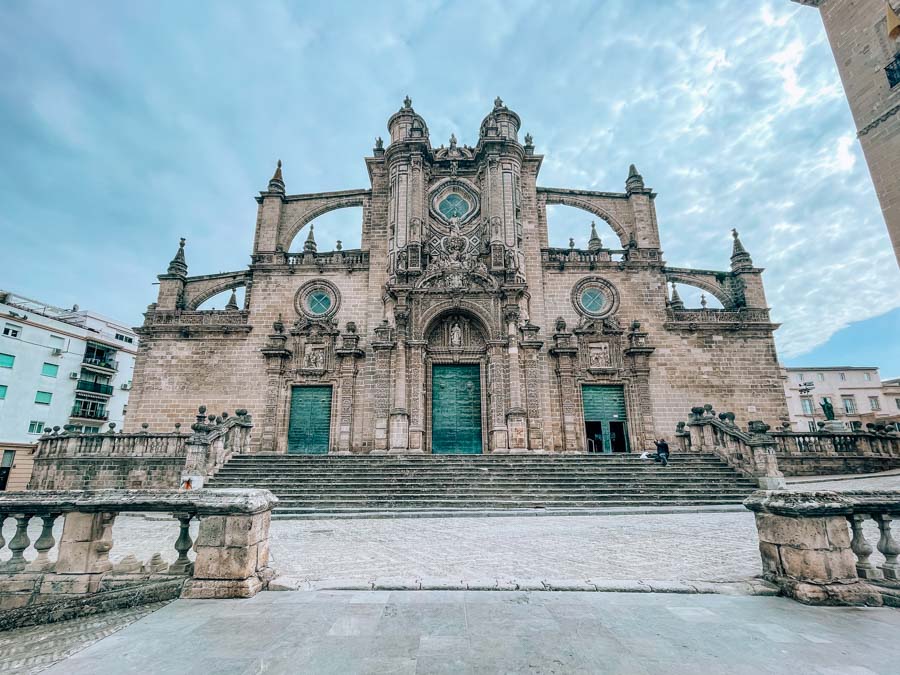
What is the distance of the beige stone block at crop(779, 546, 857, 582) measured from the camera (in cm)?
378

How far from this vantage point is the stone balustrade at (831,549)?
3.69 metres

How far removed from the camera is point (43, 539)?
3.90 metres

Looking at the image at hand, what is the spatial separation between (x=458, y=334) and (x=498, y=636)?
55.9 feet

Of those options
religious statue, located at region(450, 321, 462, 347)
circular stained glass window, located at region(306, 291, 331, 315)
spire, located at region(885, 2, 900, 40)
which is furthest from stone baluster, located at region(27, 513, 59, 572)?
circular stained glass window, located at region(306, 291, 331, 315)

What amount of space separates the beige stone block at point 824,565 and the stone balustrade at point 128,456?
578 inches

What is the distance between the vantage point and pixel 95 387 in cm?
3456

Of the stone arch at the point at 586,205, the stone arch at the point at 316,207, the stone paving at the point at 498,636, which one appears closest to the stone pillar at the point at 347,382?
the stone arch at the point at 316,207

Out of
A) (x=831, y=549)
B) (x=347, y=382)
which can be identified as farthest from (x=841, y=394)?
(x=831, y=549)

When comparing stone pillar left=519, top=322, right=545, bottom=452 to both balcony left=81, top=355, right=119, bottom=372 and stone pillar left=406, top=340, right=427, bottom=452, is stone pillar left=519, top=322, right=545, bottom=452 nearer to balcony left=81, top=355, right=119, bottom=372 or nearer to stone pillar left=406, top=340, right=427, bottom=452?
stone pillar left=406, top=340, right=427, bottom=452

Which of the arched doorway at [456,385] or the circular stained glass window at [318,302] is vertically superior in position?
the circular stained glass window at [318,302]

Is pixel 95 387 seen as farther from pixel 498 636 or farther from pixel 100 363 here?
pixel 498 636

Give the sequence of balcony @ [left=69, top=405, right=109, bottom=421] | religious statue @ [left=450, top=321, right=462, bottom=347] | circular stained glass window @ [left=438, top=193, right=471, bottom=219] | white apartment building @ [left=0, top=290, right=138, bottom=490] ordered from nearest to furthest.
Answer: religious statue @ [left=450, top=321, right=462, bottom=347] → circular stained glass window @ [left=438, top=193, right=471, bottom=219] → white apartment building @ [left=0, top=290, right=138, bottom=490] → balcony @ [left=69, top=405, right=109, bottom=421]

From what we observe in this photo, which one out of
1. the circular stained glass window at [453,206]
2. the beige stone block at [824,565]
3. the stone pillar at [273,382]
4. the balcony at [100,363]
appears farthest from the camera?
the balcony at [100,363]

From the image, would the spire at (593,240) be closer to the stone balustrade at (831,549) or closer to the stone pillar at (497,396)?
the stone pillar at (497,396)
